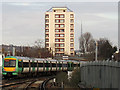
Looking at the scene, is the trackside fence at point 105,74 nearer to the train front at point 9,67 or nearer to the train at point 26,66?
the train front at point 9,67

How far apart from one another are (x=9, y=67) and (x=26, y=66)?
3.20 meters

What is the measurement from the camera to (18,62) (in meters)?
36.9

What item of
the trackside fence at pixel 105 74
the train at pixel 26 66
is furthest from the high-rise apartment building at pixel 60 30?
the trackside fence at pixel 105 74

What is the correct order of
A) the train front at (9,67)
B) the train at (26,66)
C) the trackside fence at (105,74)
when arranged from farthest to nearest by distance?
1. the train at (26,66)
2. the train front at (9,67)
3. the trackside fence at (105,74)

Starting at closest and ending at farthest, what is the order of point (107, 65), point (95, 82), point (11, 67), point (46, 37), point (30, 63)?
1. point (107, 65)
2. point (95, 82)
3. point (11, 67)
4. point (30, 63)
5. point (46, 37)

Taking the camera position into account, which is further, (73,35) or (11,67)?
(73,35)

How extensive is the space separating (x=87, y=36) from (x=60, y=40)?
39.8 feet

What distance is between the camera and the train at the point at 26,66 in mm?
36562

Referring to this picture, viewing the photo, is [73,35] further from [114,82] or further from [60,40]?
[114,82]

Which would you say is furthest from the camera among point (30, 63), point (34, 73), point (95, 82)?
point (34, 73)

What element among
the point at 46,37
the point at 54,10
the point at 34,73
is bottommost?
the point at 34,73

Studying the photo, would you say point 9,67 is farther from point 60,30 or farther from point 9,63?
point 60,30

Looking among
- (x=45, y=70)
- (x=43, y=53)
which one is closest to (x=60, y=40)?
(x=43, y=53)

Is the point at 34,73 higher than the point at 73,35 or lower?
lower
